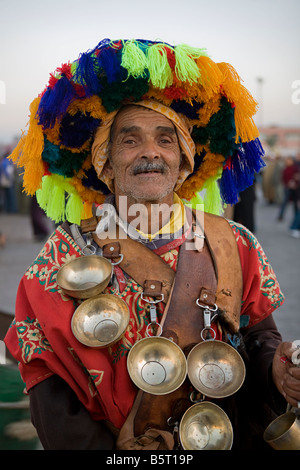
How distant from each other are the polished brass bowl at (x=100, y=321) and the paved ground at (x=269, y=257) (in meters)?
2.19

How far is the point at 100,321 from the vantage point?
1.81 metres

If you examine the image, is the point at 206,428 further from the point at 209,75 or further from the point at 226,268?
the point at 209,75

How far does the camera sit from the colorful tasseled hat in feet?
6.32

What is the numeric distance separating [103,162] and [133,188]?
258 mm

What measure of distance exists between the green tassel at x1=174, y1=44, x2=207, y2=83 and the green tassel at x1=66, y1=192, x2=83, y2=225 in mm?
836

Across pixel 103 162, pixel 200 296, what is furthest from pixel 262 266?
pixel 103 162

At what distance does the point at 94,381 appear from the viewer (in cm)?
171

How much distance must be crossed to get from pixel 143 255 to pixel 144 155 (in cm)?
43

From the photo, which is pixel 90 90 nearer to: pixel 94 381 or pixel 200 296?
pixel 200 296

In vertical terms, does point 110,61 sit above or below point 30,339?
above

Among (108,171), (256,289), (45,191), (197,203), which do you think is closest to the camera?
(256,289)

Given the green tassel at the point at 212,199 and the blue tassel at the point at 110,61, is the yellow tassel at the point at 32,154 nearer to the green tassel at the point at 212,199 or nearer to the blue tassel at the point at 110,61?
the blue tassel at the point at 110,61

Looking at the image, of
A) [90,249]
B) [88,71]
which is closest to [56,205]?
[90,249]

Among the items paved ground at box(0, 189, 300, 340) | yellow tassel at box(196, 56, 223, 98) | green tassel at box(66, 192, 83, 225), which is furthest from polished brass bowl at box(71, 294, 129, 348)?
paved ground at box(0, 189, 300, 340)
